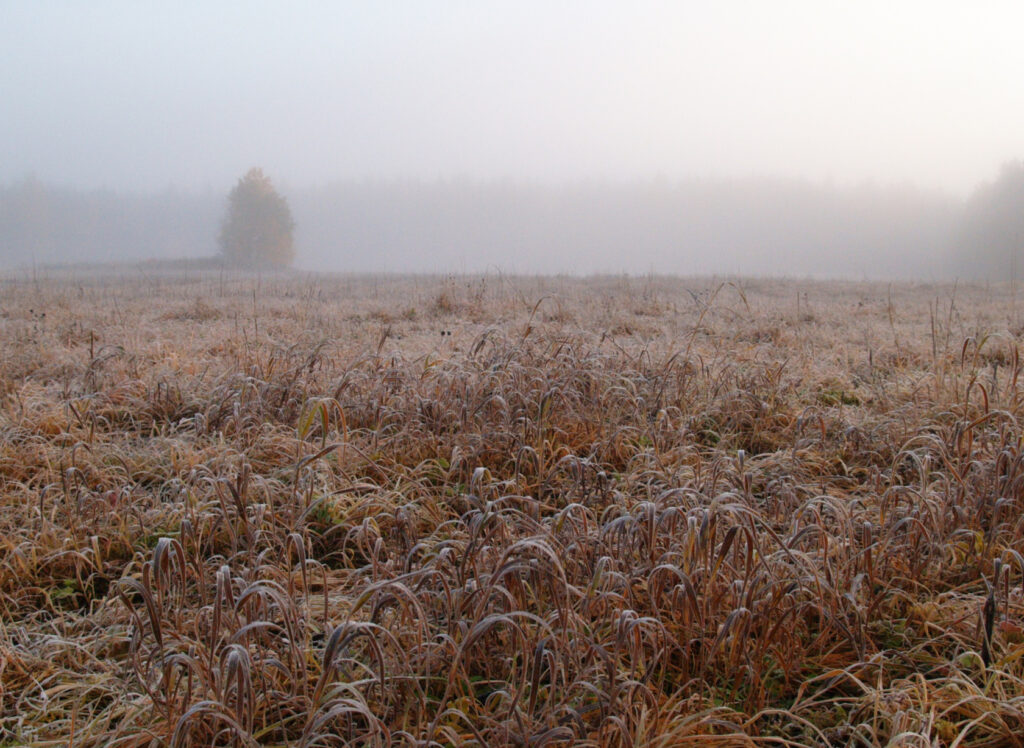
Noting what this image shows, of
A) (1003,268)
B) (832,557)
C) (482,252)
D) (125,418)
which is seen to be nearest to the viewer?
(832,557)

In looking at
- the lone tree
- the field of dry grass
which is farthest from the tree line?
the field of dry grass

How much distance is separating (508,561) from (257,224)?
5953 centimetres

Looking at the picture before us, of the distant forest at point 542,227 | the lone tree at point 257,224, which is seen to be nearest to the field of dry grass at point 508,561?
the lone tree at point 257,224

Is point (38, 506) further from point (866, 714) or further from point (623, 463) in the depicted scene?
point (866, 714)

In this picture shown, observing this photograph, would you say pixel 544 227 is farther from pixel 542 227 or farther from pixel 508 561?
pixel 508 561

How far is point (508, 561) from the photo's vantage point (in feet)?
5.43

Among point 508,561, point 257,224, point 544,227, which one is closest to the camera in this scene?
point 508,561

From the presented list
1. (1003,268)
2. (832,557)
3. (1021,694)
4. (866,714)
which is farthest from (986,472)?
(1003,268)

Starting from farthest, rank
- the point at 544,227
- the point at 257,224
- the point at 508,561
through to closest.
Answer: the point at 544,227 → the point at 257,224 → the point at 508,561

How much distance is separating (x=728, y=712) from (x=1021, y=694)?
771mm

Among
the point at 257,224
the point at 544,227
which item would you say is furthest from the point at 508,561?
the point at 544,227

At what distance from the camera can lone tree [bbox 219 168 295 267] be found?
180ft

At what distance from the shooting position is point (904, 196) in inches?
3952

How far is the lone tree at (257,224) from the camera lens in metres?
55.0
